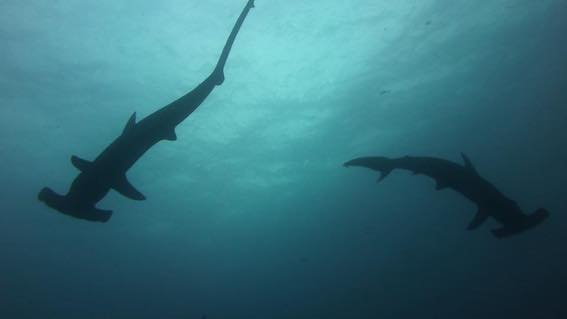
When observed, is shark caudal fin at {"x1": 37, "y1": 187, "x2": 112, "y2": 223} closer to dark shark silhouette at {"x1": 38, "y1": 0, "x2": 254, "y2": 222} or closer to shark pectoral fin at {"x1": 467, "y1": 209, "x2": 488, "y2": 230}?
dark shark silhouette at {"x1": 38, "y1": 0, "x2": 254, "y2": 222}

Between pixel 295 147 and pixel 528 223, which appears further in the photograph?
pixel 295 147

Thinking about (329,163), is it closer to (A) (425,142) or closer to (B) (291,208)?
(A) (425,142)

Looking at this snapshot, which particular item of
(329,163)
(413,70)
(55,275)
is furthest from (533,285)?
(55,275)

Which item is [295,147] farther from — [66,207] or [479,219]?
[66,207]

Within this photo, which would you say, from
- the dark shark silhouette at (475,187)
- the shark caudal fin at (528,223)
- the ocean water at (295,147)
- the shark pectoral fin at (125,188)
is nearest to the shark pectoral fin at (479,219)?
the dark shark silhouette at (475,187)

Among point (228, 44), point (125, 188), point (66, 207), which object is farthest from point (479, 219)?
point (66, 207)

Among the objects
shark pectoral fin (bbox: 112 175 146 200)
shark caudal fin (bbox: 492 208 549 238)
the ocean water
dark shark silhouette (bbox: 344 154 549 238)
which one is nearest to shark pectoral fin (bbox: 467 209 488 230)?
dark shark silhouette (bbox: 344 154 549 238)

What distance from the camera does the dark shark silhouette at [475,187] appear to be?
7.84 metres

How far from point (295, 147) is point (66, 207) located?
71.4 ft

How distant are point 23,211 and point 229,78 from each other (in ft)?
78.0

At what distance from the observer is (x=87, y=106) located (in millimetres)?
19094

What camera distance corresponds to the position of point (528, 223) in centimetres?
777

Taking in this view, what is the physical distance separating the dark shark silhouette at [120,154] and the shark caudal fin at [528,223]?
635 cm

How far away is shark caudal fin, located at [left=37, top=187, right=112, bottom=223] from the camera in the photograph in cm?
586
